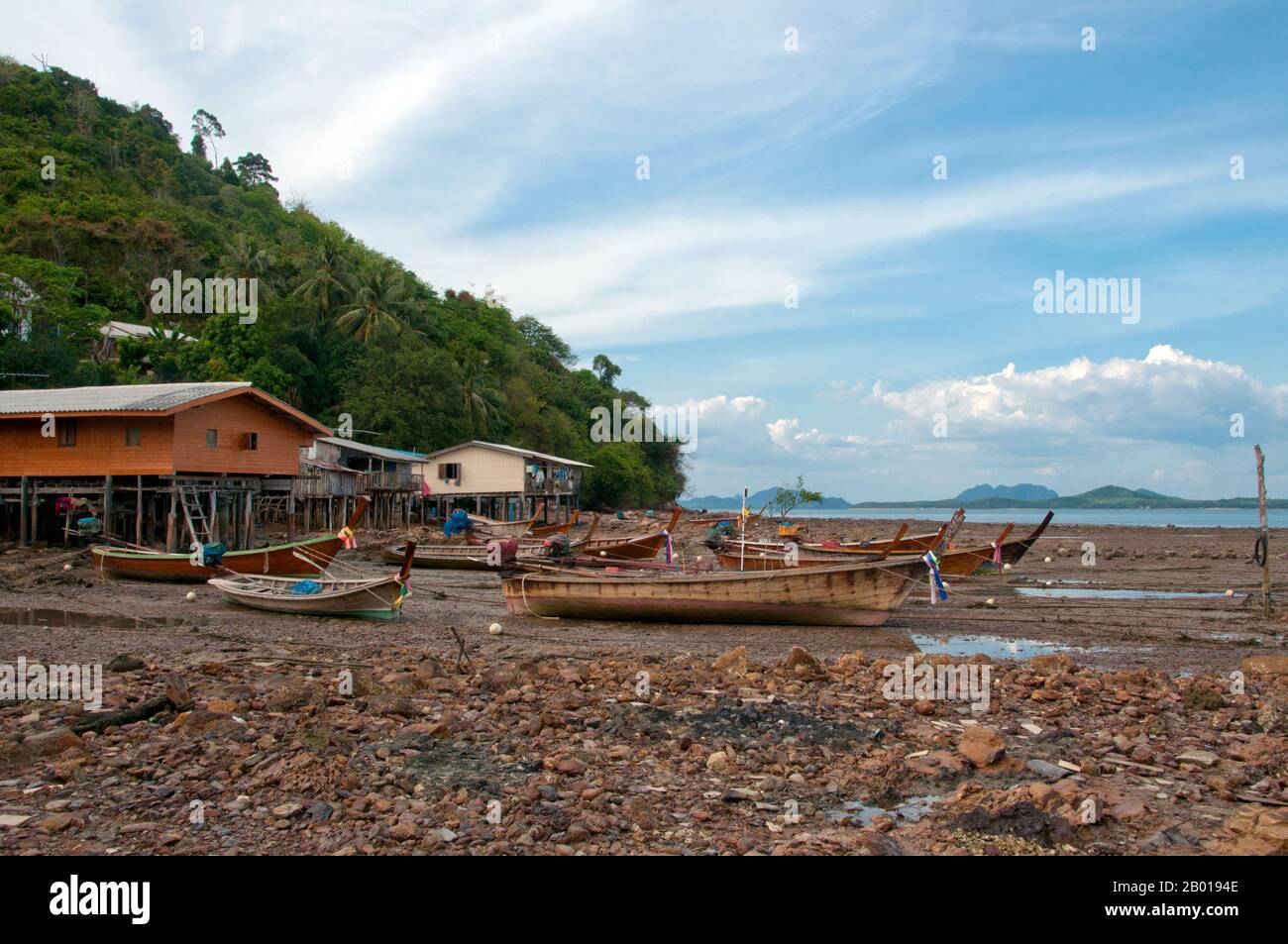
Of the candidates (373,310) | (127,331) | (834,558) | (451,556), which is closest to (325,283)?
(373,310)

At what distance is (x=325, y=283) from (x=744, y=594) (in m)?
49.5

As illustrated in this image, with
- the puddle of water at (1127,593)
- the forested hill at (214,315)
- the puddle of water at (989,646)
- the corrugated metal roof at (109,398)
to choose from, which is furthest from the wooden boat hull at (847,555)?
the forested hill at (214,315)

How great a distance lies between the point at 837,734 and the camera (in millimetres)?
8844

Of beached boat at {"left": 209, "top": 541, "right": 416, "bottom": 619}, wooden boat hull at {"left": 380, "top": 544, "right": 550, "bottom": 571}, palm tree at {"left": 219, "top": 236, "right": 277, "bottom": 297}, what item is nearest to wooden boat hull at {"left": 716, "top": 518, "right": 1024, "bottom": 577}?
wooden boat hull at {"left": 380, "top": 544, "right": 550, "bottom": 571}

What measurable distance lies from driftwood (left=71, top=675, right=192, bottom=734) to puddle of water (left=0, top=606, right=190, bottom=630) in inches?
354

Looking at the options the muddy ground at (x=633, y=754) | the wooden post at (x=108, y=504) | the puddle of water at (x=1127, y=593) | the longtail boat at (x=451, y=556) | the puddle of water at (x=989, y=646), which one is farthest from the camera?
the longtail boat at (x=451, y=556)

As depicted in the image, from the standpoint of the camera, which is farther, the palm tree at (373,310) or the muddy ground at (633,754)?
the palm tree at (373,310)

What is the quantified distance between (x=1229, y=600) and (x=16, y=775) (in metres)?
24.9

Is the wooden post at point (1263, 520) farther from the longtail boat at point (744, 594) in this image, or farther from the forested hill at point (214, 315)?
the forested hill at point (214, 315)

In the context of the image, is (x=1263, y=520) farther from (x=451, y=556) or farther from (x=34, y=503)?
(x=34, y=503)

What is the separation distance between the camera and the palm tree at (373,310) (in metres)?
57.3

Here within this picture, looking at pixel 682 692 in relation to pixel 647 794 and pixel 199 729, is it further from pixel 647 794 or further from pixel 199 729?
pixel 199 729

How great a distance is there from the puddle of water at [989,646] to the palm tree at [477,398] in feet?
149
